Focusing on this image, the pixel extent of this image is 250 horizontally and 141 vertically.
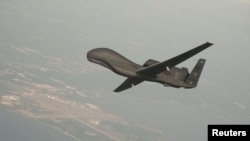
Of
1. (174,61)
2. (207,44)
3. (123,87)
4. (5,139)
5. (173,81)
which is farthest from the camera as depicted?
(5,139)

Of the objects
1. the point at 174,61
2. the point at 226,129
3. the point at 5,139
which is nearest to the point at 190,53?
the point at 174,61

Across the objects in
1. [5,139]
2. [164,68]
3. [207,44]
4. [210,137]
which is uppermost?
[207,44]

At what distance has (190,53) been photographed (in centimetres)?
3812

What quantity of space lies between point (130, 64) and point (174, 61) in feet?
18.4

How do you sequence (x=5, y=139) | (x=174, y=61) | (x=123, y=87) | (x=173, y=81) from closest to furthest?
1. (x=174, y=61)
2. (x=173, y=81)
3. (x=123, y=87)
4. (x=5, y=139)

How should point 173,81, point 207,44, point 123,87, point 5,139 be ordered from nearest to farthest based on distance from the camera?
1. point 207,44
2. point 173,81
3. point 123,87
4. point 5,139

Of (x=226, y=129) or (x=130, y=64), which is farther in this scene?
(x=130, y=64)

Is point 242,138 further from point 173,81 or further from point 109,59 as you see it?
point 109,59

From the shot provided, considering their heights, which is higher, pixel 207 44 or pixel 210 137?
pixel 207 44

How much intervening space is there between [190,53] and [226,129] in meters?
9.60

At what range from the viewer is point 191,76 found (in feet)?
152

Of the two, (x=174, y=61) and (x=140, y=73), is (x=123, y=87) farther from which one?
(x=174, y=61)

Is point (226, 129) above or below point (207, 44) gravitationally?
below

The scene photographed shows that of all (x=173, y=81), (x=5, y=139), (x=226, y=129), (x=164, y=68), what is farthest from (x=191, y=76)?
(x=5, y=139)
